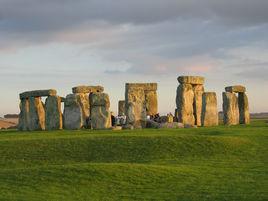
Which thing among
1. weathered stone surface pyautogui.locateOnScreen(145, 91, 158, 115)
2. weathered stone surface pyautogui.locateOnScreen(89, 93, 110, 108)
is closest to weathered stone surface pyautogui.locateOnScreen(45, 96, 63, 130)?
weathered stone surface pyautogui.locateOnScreen(89, 93, 110, 108)

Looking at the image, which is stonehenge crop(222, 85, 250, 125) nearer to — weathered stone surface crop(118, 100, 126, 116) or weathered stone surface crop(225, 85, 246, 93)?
weathered stone surface crop(225, 85, 246, 93)

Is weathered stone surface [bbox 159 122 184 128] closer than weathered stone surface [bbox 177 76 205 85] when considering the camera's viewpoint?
Yes

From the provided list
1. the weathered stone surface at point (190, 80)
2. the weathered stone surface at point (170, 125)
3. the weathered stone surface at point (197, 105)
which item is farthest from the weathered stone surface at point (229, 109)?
the weathered stone surface at point (170, 125)

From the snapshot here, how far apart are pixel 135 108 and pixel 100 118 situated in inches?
108

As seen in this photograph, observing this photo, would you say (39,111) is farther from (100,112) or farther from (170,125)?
(170,125)

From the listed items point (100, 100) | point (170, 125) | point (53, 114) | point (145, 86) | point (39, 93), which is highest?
point (145, 86)

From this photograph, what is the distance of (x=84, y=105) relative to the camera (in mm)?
43125

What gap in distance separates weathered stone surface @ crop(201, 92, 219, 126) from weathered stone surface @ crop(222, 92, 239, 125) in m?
0.87

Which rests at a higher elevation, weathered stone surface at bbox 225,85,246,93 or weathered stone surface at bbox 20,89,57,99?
weathered stone surface at bbox 225,85,246,93

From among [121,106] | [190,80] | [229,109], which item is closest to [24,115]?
[121,106]

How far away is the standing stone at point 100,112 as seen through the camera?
40.7 metres

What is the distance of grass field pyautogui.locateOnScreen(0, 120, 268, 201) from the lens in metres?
19.3

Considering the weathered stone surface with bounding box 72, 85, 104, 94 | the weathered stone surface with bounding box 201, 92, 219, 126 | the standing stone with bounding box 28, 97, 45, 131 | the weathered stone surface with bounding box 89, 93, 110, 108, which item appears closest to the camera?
the weathered stone surface with bounding box 89, 93, 110, 108

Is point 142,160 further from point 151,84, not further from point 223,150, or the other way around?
point 151,84
